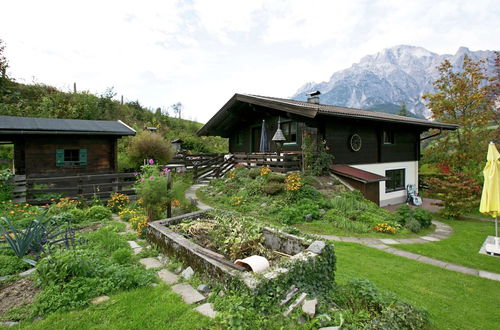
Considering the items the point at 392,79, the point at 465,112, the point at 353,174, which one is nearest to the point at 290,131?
the point at 353,174

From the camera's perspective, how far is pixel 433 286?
13.1 feet

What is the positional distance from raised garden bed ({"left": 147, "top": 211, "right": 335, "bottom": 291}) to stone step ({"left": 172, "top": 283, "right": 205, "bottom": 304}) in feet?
0.84

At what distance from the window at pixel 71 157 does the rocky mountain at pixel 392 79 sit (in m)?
117

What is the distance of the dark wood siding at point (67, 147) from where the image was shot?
29.4 ft

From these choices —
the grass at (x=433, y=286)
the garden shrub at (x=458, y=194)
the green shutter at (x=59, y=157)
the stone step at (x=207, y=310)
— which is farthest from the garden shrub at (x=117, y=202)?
the garden shrub at (x=458, y=194)

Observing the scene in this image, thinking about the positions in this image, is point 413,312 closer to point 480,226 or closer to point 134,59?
point 480,226

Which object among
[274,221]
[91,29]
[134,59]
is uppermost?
[134,59]

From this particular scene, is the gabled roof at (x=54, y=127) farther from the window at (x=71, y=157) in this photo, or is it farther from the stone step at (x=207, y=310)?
the stone step at (x=207, y=310)

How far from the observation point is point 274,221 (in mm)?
7277

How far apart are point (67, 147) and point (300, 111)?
31.3ft

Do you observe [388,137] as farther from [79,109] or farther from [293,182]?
[79,109]

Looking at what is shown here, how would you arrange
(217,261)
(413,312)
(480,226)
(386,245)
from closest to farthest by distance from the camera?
1. (413,312)
2. (217,261)
3. (386,245)
4. (480,226)

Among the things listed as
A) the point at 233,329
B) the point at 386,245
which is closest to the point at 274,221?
the point at 386,245

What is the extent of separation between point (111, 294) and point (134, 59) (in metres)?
17.3
